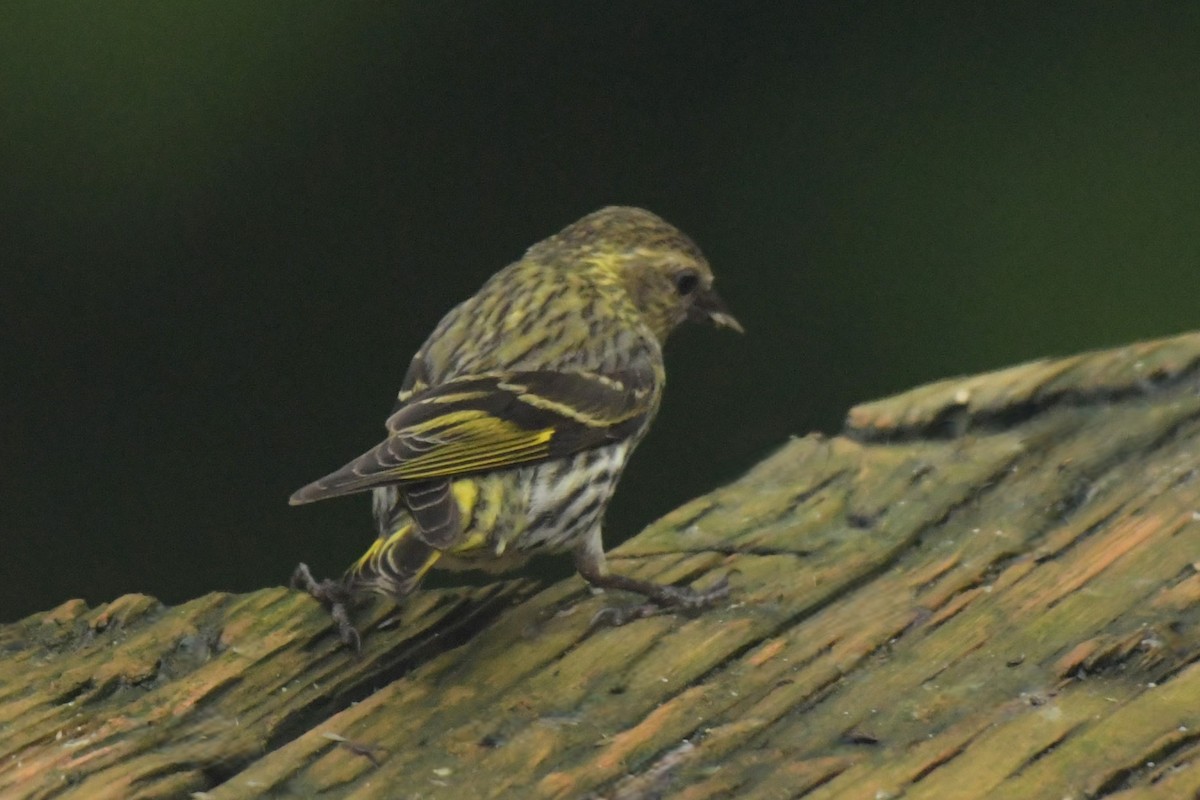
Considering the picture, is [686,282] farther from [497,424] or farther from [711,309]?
[497,424]

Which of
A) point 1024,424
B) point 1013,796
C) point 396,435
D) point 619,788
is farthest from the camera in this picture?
point 1024,424

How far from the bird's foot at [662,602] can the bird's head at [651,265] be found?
41.4 inches

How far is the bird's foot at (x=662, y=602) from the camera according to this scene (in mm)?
2328

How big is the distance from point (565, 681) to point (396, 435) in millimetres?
524

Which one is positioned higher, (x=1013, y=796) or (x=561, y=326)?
(x=561, y=326)

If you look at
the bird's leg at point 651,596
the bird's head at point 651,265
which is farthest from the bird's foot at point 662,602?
the bird's head at point 651,265

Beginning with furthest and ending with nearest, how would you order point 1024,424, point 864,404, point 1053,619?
point 864,404 < point 1024,424 < point 1053,619

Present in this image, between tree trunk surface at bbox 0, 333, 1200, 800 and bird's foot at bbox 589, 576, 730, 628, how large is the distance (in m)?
0.02

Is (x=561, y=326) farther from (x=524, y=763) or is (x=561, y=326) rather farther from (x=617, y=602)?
(x=524, y=763)

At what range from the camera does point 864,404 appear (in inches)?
116

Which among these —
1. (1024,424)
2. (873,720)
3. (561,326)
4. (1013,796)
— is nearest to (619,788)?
(873,720)

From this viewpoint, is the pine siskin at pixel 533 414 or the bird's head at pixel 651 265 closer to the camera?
the pine siskin at pixel 533 414

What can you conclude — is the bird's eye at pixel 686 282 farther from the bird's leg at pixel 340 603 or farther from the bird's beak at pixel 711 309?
the bird's leg at pixel 340 603

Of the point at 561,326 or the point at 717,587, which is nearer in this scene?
the point at 717,587
